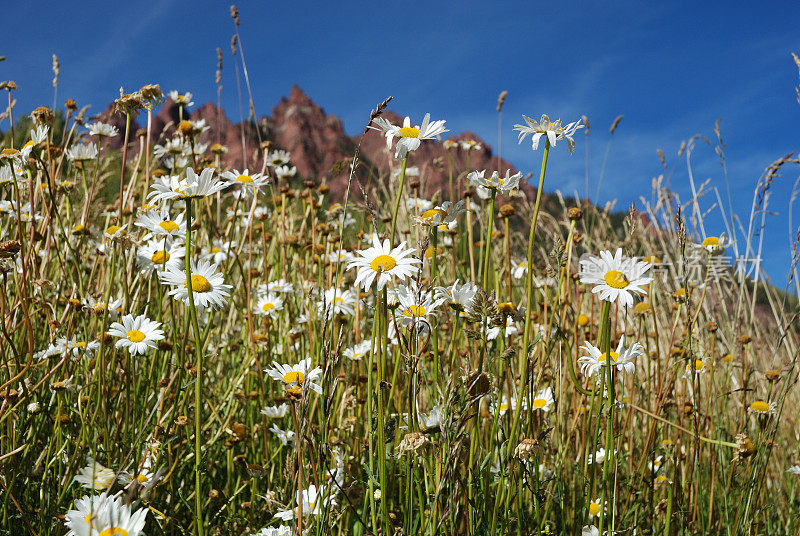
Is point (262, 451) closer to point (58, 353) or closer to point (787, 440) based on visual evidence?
point (58, 353)

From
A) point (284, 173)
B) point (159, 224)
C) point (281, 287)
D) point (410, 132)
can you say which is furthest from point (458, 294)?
point (284, 173)

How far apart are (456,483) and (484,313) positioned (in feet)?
0.93

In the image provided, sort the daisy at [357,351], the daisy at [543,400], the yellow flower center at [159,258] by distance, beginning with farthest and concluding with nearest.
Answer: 1. the daisy at [357,351]
2. the daisy at [543,400]
3. the yellow flower center at [159,258]

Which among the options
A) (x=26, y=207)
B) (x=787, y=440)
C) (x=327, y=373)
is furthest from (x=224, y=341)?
(x=787, y=440)

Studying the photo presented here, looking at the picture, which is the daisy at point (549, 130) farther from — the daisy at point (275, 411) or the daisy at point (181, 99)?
the daisy at point (181, 99)

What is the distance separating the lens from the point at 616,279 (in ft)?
3.27

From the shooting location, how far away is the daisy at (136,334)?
1.48m

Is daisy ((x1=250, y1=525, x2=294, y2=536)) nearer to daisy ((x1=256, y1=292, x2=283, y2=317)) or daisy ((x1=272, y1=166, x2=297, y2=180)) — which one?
daisy ((x1=256, y1=292, x2=283, y2=317))

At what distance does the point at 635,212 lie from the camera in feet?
4.25

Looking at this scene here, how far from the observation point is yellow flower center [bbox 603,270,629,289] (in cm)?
99

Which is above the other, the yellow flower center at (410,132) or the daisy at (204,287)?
the yellow flower center at (410,132)

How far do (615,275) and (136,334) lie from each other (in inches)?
48.9

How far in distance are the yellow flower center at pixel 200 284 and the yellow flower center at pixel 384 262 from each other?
544 mm

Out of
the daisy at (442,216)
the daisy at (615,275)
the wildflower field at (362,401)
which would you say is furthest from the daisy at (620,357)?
the daisy at (442,216)
